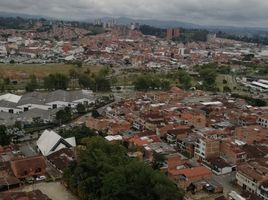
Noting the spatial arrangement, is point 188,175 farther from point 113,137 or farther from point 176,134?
point 113,137

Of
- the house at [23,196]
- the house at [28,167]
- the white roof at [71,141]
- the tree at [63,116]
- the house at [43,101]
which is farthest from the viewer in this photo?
the house at [43,101]

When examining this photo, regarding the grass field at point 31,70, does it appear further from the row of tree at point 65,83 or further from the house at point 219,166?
the house at point 219,166

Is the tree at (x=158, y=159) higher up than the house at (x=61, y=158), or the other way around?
the tree at (x=158, y=159)

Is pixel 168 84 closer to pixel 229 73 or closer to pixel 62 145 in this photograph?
pixel 229 73

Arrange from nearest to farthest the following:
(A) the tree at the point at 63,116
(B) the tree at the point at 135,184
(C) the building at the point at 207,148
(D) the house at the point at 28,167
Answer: (B) the tree at the point at 135,184, (D) the house at the point at 28,167, (C) the building at the point at 207,148, (A) the tree at the point at 63,116

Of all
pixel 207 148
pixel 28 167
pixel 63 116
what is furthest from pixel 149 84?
pixel 28 167

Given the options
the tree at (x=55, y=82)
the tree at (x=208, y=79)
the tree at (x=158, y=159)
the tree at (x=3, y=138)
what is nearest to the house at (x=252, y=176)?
the tree at (x=158, y=159)
